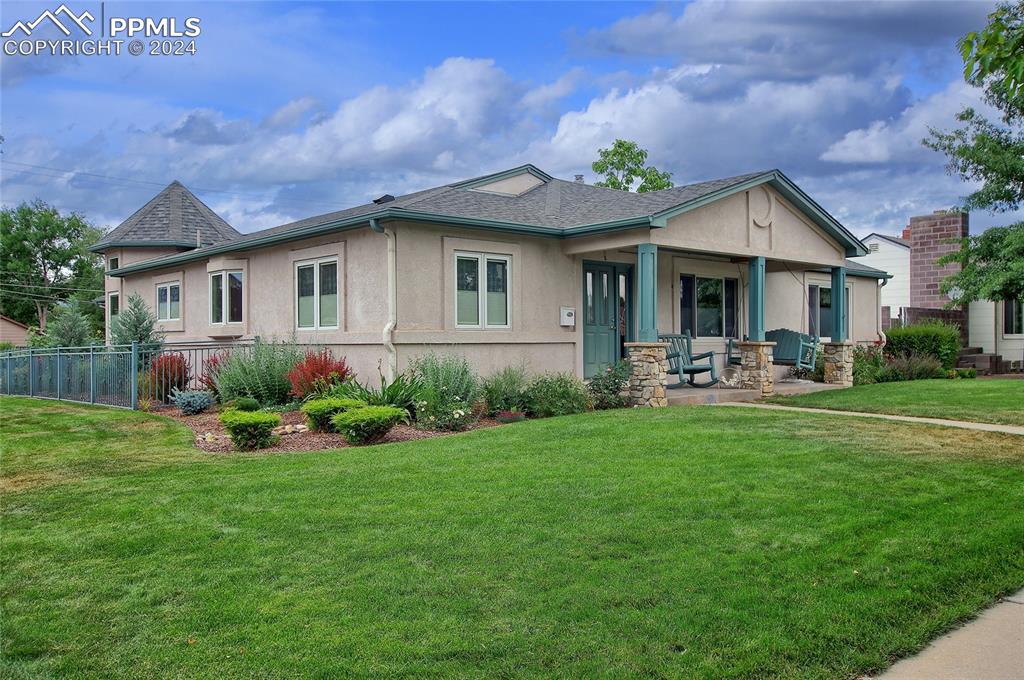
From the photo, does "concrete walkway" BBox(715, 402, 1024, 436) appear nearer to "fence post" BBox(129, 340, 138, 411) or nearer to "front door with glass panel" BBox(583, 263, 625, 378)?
"front door with glass panel" BBox(583, 263, 625, 378)

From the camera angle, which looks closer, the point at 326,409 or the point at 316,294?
the point at 326,409

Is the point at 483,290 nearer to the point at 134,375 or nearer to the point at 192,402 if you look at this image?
the point at 192,402

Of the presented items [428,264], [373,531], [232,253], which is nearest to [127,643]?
[373,531]

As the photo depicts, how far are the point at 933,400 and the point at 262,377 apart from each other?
443 inches

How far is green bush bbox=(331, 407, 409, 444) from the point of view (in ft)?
30.8

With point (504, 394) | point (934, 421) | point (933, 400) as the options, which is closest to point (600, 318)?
point (504, 394)

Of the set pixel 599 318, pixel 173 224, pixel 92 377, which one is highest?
pixel 173 224

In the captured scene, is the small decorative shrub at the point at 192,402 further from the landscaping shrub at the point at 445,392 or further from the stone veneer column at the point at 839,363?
the stone veneer column at the point at 839,363

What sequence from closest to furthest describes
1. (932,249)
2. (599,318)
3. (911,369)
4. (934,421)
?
(934,421)
(599,318)
(911,369)
(932,249)

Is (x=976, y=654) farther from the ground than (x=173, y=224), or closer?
closer

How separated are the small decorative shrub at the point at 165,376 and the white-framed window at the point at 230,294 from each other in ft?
8.73

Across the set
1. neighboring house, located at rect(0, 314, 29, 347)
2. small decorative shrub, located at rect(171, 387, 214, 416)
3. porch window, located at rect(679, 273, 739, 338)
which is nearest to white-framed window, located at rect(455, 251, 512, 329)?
small decorative shrub, located at rect(171, 387, 214, 416)

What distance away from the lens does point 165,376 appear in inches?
568

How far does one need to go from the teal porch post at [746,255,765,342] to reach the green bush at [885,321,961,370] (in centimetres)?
763
